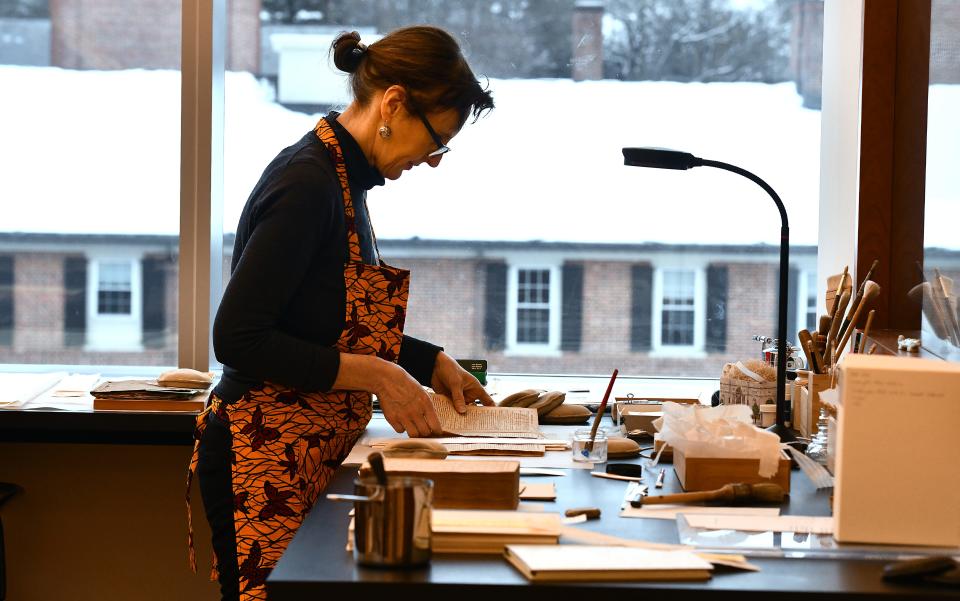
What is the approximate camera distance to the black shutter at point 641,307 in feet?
10.9

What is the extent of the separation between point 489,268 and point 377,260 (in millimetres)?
1096

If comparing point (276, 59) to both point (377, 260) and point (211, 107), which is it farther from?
point (377, 260)

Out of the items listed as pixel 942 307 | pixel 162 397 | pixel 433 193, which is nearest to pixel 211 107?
pixel 433 193

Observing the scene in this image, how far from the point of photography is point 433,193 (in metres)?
3.31

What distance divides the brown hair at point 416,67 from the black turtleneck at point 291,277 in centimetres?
13

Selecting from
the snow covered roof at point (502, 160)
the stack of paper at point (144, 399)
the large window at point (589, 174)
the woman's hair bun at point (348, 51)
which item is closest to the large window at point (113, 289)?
the snow covered roof at point (502, 160)

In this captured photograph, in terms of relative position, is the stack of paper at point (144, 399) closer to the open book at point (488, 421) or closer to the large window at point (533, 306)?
the open book at point (488, 421)

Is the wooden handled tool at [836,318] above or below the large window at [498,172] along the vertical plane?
below

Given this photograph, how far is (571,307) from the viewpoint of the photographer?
11.0 ft

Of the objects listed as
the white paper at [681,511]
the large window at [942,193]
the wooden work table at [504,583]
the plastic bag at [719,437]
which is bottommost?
the wooden work table at [504,583]

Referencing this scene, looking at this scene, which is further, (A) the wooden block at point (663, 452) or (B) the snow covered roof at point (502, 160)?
(B) the snow covered roof at point (502, 160)

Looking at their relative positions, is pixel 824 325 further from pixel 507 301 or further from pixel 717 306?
pixel 507 301

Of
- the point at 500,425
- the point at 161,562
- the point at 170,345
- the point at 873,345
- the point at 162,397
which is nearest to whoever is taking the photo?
the point at 500,425

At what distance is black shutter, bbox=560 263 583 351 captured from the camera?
332 centimetres
